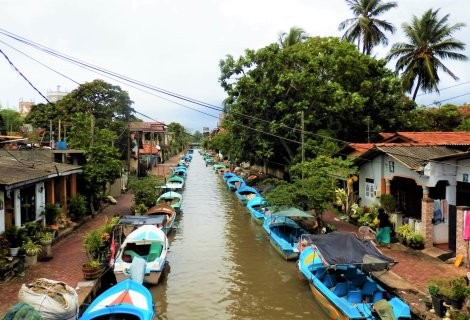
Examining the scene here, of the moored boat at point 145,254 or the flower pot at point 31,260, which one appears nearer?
the moored boat at point 145,254

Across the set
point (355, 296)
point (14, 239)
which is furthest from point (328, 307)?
point (14, 239)

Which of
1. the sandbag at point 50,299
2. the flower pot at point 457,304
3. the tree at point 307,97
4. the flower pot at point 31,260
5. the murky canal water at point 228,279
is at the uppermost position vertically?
the tree at point 307,97

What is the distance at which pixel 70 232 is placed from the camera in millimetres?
20500

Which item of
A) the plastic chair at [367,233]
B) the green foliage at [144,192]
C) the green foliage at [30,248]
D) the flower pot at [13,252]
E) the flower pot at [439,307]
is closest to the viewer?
the flower pot at [439,307]

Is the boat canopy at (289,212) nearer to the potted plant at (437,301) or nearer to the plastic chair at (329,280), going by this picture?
the plastic chair at (329,280)

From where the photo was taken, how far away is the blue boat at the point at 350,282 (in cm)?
1111

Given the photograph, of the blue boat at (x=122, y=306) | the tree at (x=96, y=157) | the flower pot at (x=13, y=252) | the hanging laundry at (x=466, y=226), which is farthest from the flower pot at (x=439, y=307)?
the tree at (x=96, y=157)

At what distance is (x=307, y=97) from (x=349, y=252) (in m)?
19.8

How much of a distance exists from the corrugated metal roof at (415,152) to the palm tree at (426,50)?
18618 mm

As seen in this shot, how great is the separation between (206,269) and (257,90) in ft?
55.5

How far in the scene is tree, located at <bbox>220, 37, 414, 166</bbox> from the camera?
30.4 meters

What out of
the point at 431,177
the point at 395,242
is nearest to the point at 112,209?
the point at 395,242

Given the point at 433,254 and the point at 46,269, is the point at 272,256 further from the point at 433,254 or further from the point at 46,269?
the point at 46,269

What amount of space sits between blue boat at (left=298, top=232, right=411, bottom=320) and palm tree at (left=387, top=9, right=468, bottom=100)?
89.6 feet
